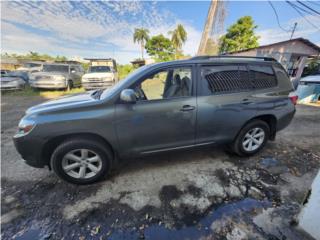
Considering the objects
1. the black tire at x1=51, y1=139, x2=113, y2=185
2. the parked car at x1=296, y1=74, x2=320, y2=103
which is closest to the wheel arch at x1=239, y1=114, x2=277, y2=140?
the black tire at x1=51, y1=139, x2=113, y2=185

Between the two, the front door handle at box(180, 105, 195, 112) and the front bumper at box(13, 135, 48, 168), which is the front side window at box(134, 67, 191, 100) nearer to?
the front door handle at box(180, 105, 195, 112)

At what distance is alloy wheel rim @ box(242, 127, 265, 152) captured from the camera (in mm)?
3080

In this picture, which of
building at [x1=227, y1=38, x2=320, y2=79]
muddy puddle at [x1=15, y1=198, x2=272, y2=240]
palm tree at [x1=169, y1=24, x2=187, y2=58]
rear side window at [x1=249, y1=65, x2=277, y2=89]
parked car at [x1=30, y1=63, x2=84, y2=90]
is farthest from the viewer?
palm tree at [x1=169, y1=24, x2=187, y2=58]

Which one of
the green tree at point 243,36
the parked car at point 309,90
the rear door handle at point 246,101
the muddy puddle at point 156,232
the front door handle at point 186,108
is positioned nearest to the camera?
the muddy puddle at point 156,232

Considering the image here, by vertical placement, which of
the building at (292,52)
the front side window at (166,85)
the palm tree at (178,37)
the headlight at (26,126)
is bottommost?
the headlight at (26,126)

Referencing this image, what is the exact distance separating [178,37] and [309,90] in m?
32.7

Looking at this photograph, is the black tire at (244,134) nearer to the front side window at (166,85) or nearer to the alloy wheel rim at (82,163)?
the front side window at (166,85)

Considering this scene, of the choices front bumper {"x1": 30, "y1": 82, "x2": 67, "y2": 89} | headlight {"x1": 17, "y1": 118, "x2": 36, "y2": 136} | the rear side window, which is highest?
the rear side window

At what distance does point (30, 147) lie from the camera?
2.19 m

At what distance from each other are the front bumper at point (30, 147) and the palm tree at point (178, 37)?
3724cm

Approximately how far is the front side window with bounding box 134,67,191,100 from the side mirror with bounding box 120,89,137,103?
0.17 meters

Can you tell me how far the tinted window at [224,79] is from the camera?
260 cm

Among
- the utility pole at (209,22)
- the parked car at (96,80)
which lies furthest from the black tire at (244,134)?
the utility pole at (209,22)

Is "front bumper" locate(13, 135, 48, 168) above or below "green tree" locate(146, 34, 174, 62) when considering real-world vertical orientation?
below
